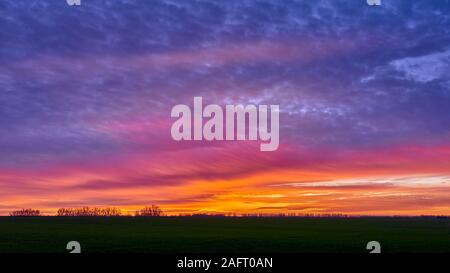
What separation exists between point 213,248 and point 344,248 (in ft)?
30.1

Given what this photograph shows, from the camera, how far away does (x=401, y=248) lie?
3594cm
